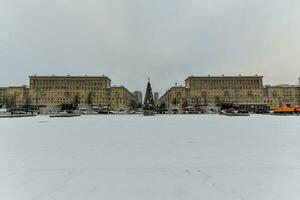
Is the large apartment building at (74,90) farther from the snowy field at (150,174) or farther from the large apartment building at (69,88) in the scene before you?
the snowy field at (150,174)

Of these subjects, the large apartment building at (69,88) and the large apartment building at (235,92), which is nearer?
the large apartment building at (235,92)

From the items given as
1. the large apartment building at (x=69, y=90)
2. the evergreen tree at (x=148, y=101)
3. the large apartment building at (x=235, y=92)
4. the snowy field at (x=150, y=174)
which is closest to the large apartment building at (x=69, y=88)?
the large apartment building at (x=69, y=90)

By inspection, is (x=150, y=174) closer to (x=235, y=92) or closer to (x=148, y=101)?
(x=148, y=101)

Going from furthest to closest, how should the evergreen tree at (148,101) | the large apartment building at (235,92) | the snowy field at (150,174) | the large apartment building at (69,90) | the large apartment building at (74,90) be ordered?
the large apartment building at (74,90)
the large apartment building at (69,90)
the large apartment building at (235,92)
the evergreen tree at (148,101)
the snowy field at (150,174)

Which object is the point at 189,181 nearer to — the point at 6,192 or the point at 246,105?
the point at 6,192

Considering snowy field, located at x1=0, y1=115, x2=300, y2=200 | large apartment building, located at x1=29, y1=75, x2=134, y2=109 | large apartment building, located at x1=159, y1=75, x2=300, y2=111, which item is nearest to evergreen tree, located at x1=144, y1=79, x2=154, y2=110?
snowy field, located at x1=0, y1=115, x2=300, y2=200

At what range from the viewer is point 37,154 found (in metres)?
5.81

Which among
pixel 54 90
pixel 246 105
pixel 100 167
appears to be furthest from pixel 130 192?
pixel 54 90

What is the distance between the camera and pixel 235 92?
342 feet

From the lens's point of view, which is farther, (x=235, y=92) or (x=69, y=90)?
(x=69, y=90)

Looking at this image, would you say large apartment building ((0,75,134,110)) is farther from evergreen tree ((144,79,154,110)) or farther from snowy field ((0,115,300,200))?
snowy field ((0,115,300,200))

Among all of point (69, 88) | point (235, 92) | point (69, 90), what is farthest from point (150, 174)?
point (69, 88)

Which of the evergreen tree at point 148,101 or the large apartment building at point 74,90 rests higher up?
the large apartment building at point 74,90

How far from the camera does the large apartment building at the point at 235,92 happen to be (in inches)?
4045
